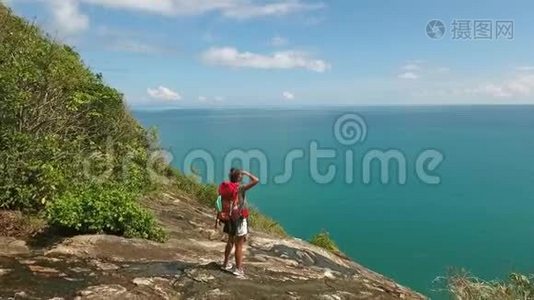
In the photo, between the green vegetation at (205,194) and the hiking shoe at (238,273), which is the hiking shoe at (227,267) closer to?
the hiking shoe at (238,273)

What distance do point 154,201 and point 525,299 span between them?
10508mm

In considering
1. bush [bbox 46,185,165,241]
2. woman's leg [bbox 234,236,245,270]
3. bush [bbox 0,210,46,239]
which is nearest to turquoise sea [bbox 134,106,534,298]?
bush [bbox 46,185,165,241]

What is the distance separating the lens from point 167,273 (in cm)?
931

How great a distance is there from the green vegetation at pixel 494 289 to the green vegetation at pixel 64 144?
5.70 m

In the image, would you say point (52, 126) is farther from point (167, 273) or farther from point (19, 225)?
point (167, 273)

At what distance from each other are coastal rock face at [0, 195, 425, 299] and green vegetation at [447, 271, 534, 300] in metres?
1.79

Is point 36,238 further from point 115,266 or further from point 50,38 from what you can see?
point 50,38

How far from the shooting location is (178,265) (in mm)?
9867

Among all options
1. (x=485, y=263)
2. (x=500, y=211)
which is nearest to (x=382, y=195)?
(x=500, y=211)

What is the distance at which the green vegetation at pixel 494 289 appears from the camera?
329 inches

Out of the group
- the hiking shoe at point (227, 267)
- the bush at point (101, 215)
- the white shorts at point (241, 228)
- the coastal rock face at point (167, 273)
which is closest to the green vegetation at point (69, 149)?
the bush at point (101, 215)

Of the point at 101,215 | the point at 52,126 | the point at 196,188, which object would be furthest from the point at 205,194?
the point at 101,215

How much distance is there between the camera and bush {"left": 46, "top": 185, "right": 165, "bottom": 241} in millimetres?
10789

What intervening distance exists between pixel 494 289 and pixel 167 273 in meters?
5.00
